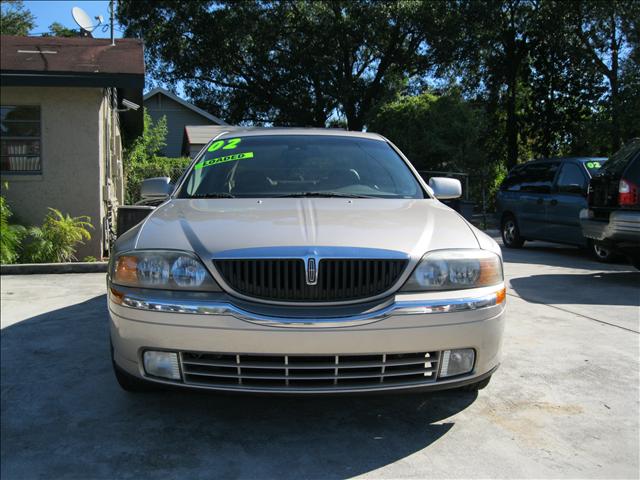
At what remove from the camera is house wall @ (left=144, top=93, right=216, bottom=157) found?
93.9ft

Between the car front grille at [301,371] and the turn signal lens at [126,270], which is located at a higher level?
the turn signal lens at [126,270]

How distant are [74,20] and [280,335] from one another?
1094 centimetres

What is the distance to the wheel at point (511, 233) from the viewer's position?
A: 11648 mm

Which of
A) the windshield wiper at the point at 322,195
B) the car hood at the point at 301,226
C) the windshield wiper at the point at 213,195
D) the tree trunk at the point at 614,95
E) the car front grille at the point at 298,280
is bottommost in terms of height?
the car front grille at the point at 298,280

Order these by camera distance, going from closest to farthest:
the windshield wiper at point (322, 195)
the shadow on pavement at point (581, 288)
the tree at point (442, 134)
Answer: the windshield wiper at point (322, 195) → the shadow on pavement at point (581, 288) → the tree at point (442, 134)

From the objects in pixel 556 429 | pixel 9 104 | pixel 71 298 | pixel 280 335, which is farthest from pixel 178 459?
pixel 9 104

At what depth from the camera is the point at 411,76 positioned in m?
31.4

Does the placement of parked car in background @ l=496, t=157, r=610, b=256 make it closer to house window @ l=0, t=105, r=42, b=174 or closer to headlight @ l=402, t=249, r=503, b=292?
headlight @ l=402, t=249, r=503, b=292

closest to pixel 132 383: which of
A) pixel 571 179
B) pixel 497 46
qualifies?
pixel 571 179

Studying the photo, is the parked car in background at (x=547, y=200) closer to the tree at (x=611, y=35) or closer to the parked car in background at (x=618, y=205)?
the parked car in background at (x=618, y=205)

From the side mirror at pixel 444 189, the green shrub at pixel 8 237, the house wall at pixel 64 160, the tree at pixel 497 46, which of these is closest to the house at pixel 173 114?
the tree at pixel 497 46

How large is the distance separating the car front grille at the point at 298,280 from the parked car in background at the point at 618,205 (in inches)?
201

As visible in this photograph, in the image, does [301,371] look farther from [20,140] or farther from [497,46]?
[497,46]

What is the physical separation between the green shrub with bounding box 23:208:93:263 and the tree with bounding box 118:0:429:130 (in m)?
19.7
